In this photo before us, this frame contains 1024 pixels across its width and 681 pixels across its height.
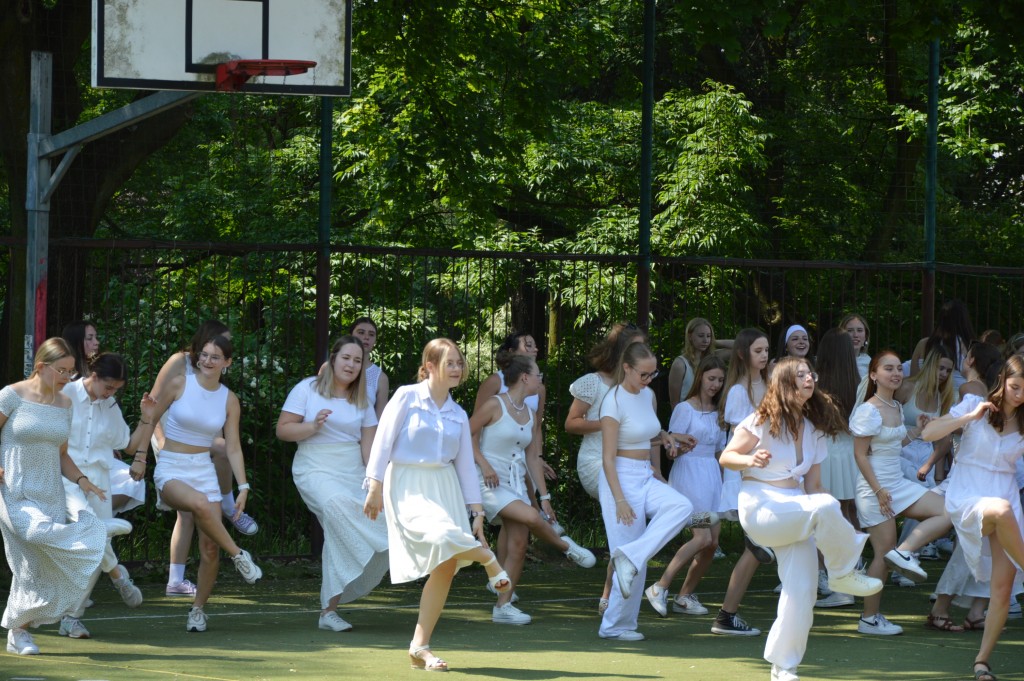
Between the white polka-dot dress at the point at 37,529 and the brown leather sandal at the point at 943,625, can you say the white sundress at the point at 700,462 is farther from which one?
the white polka-dot dress at the point at 37,529

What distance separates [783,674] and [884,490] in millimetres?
2181

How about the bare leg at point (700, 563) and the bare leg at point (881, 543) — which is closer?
the bare leg at point (881, 543)

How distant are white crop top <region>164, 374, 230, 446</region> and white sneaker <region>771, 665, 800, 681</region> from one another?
3.66 meters

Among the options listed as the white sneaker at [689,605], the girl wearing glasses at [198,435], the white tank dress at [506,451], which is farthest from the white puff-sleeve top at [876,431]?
the girl wearing glasses at [198,435]

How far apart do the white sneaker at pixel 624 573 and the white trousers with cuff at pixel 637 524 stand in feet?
0.08

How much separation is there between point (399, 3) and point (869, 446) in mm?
6123

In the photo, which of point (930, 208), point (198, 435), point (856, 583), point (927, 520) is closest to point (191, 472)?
point (198, 435)

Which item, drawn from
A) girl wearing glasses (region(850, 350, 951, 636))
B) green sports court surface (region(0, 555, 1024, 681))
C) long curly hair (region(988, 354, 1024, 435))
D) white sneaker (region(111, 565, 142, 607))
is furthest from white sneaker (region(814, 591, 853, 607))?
white sneaker (region(111, 565, 142, 607))

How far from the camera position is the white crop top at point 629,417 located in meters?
8.47

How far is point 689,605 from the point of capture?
361 inches

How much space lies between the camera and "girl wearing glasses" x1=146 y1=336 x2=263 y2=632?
→ 8.35 m

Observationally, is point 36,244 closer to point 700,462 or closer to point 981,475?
point 700,462

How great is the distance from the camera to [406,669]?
7.21 m

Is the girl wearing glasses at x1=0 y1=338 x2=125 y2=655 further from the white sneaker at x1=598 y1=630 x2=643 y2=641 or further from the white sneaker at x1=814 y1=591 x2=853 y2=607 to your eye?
the white sneaker at x1=814 y1=591 x2=853 y2=607
